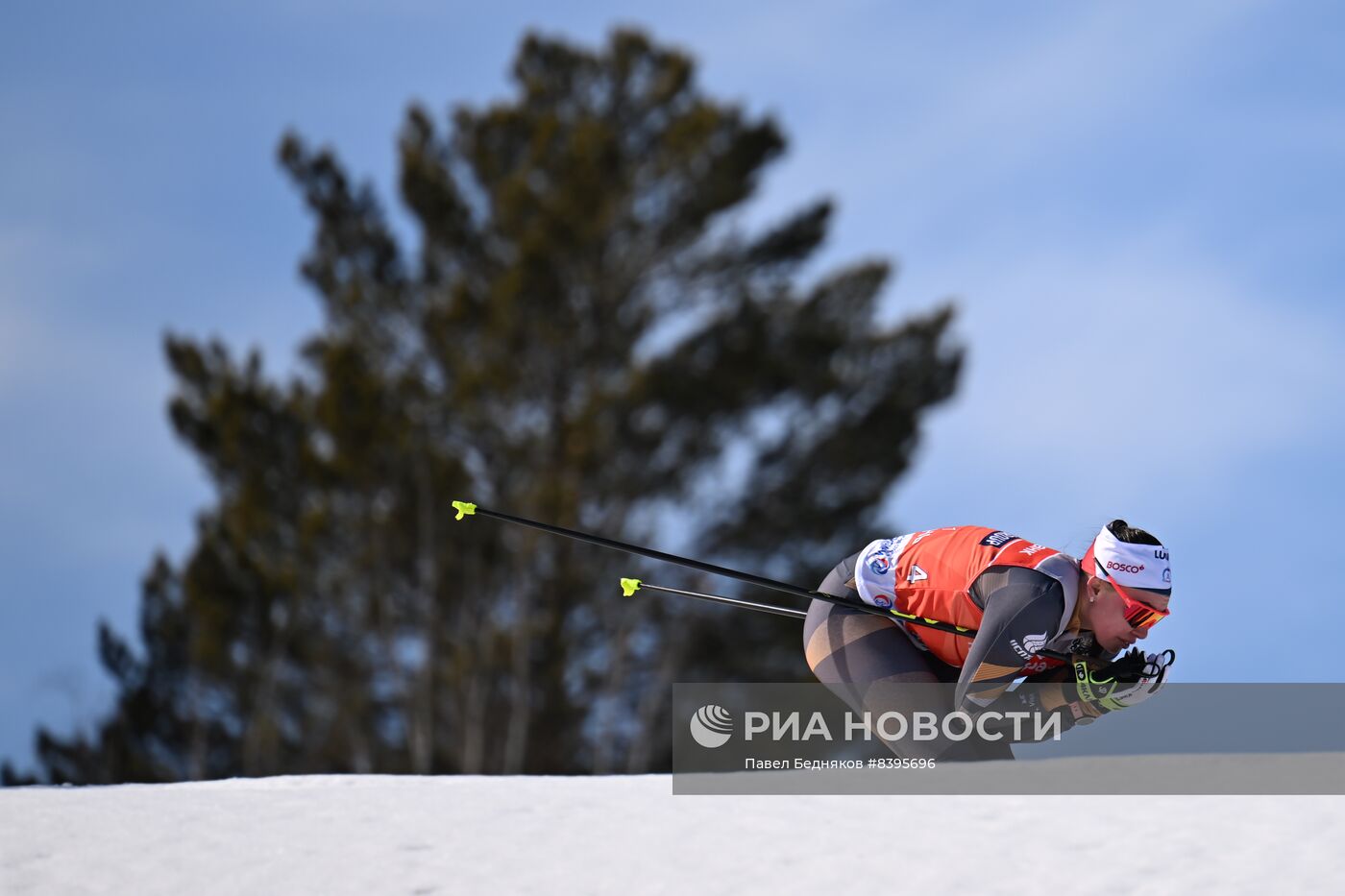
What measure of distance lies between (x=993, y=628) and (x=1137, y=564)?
395mm

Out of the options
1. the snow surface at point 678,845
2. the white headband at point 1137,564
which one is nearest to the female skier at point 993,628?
the white headband at point 1137,564

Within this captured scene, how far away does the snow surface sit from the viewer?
2889 millimetres

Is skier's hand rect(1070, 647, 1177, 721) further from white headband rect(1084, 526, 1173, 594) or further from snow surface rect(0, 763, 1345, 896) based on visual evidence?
snow surface rect(0, 763, 1345, 896)

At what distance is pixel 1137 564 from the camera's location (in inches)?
151

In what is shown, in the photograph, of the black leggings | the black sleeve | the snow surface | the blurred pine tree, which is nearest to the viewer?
the snow surface

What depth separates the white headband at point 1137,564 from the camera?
3832 mm

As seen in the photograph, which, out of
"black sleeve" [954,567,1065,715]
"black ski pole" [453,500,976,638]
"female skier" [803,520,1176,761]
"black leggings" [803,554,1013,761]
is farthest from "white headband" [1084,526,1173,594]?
"black leggings" [803,554,1013,761]

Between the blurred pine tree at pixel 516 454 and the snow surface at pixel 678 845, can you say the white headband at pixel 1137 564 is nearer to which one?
the snow surface at pixel 678 845

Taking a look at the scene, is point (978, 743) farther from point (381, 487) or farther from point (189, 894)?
point (381, 487)

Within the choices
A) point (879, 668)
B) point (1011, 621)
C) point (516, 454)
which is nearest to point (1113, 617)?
point (1011, 621)

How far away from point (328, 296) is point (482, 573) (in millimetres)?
4612

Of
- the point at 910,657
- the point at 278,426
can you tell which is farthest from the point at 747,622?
the point at 910,657

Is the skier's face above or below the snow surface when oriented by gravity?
above

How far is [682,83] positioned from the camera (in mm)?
20531
